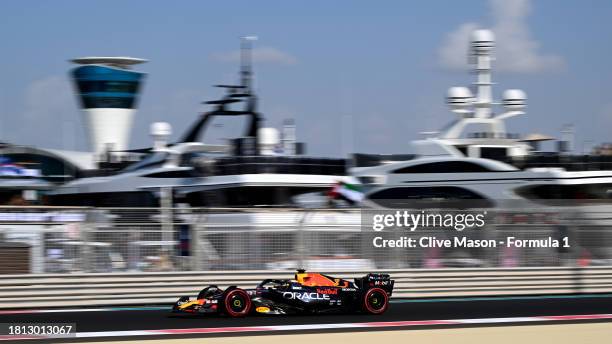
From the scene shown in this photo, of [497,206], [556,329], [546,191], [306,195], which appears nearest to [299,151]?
[306,195]

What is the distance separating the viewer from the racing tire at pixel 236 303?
1140cm

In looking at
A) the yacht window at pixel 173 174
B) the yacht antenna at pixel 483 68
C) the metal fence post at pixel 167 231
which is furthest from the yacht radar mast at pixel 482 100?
the metal fence post at pixel 167 231

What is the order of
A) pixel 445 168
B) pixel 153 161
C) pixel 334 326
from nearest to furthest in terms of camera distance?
pixel 334 326
pixel 445 168
pixel 153 161

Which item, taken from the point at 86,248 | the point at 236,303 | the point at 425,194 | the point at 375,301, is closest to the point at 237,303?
the point at 236,303

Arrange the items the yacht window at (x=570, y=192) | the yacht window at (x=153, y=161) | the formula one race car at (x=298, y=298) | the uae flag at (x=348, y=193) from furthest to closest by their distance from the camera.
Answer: the yacht window at (x=153, y=161) < the uae flag at (x=348, y=193) < the yacht window at (x=570, y=192) < the formula one race car at (x=298, y=298)

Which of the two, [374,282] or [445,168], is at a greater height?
[445,168]

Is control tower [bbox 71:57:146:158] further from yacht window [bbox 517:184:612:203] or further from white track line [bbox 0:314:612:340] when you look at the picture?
white track line [bbox 0:314:612:340]

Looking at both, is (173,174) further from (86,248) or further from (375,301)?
(375,301)

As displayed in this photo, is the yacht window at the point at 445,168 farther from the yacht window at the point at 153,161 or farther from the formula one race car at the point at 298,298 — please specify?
the formula one race car at the point at 298,298

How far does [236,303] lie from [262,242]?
9.15 ft

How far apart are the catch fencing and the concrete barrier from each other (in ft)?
0.35

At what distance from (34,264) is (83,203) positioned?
26.2 m

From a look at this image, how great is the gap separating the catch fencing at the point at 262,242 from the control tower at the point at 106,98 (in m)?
63.2

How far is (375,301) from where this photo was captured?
11.9m
